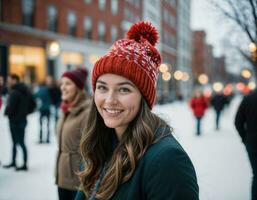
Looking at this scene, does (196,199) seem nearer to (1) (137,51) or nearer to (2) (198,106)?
(1) (137,51)

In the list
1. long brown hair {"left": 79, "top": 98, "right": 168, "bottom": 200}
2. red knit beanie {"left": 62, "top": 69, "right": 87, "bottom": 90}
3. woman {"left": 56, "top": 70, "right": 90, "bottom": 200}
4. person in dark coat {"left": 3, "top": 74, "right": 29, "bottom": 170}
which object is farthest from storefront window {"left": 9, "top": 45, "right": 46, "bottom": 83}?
long brown hair {"left": 79, "top": 98, "right": 168, "bottom": 200}

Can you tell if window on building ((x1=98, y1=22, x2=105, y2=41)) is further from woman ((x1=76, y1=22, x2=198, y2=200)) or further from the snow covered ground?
woman ((x1=76, y1=22, x2=198, y2=200))

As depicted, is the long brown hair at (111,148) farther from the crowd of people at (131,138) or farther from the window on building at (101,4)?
the window on building at (101,4)

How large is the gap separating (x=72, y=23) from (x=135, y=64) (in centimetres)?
2813

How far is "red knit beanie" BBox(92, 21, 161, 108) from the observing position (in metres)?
1.88

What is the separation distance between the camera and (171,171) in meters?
1.51

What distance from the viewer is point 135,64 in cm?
188

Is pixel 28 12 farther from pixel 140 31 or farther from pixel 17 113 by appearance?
pixel 140 31

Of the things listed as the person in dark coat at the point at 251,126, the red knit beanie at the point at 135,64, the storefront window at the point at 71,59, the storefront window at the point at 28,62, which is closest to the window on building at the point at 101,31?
the storefront window at the point at 71,59

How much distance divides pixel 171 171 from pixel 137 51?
0.73 metres

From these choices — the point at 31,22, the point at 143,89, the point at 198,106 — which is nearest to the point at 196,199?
the point at 143,89

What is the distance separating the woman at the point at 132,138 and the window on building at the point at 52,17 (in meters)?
25.6

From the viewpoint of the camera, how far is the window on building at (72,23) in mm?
28547

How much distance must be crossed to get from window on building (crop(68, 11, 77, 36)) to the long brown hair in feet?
89.5
